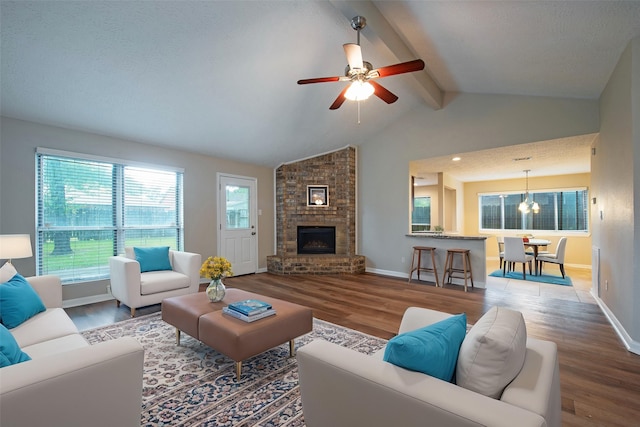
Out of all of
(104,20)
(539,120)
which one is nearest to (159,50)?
(104,20)

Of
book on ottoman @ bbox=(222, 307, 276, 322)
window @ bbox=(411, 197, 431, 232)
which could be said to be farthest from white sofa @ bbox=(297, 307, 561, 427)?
window @ bbox=(411, 197, 431, 232)

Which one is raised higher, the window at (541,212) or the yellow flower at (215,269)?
the window at (541,212)

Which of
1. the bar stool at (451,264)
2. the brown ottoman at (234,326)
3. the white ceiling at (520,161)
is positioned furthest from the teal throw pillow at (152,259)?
the white ceiling at (520,161)

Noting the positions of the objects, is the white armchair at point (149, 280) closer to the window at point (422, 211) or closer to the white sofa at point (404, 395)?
the white sofa at point (404, 395)

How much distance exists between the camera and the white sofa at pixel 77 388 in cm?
98

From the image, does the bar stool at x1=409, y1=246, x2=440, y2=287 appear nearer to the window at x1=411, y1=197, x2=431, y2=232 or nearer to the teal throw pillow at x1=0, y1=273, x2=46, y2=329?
the window at x1=411, y1=197, x2=431, y2=232

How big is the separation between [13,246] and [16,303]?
861 millimetres

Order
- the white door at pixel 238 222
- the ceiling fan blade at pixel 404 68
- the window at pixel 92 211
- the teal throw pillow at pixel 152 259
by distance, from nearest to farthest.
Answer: the ceiling fan blade at pixel 404 68 < the window at pixel 92 211 < the teal throw pillow at pixel 152 259 < the white door at pixel 238 222

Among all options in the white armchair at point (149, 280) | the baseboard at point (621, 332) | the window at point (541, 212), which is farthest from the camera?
the window at point (541, 212)

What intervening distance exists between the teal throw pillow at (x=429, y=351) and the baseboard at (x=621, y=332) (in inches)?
107

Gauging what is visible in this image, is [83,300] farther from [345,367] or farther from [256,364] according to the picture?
[345,367]

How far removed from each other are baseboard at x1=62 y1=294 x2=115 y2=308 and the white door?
1.88m

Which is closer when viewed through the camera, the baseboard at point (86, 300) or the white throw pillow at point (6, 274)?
the white throw pillow at point (6, 274)

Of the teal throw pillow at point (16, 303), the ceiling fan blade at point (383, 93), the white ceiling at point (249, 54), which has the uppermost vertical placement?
the white ceiling at point (249, 54)
